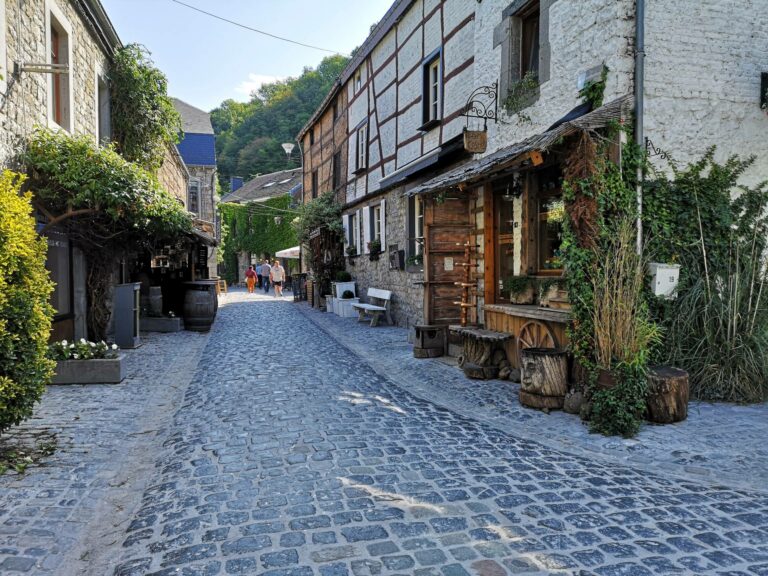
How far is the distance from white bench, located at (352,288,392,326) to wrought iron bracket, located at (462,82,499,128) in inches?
196

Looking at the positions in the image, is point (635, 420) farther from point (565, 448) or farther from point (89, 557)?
point (89, 557)

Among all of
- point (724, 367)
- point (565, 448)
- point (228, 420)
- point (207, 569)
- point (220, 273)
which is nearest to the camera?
point (207, 569)

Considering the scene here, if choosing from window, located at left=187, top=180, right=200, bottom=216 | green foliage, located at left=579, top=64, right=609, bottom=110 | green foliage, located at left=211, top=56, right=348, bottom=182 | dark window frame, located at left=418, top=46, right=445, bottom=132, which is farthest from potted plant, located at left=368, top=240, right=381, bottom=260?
green foliage, located at left=211, top=56, right=348, bottom=182

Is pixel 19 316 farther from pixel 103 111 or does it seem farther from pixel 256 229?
pixel 256 229

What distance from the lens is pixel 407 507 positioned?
311cm

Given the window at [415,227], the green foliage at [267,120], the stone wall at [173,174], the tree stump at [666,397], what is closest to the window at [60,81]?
the window at [415,227]

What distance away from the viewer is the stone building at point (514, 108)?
5.81m

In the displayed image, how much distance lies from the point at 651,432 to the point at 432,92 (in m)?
7.65

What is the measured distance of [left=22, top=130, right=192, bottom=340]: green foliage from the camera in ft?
22.1

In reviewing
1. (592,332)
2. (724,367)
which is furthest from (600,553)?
(724,367)

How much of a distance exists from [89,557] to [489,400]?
13.0 feet

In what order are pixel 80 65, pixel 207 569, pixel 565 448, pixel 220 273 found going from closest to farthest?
pixel 207 569, pixel 565 448, pixel 80 65, pixel 220 273

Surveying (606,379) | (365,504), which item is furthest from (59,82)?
(606,379)

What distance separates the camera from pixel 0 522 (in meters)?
2.95
